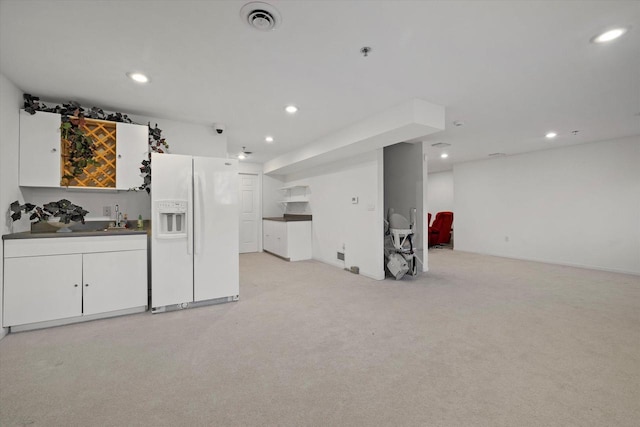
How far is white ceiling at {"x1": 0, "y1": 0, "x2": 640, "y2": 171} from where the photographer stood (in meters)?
1.82

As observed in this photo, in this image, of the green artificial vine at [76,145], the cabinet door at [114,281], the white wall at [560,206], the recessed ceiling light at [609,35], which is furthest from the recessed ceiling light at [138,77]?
the white wall at [560,206]

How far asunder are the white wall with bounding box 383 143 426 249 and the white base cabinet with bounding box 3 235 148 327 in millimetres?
4426

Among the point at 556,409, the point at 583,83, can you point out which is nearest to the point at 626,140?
the point at 583,83

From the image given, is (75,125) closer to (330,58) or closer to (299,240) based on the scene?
(330,58)

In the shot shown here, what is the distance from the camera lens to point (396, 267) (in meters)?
4.49

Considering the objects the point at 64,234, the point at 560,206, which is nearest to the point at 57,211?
the point at 64,234

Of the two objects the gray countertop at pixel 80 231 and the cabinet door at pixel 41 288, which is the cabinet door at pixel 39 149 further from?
the cabinet door at pixel 41 288

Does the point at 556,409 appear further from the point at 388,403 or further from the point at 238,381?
the point at 238,381

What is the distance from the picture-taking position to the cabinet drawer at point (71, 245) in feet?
8.57

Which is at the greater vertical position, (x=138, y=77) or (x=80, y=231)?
(x=138, y=77)

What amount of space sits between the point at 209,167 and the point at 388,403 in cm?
295

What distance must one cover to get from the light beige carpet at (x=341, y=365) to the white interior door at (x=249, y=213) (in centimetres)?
381

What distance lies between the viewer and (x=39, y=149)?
299 centimetres

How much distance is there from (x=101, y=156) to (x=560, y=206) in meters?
8.06
